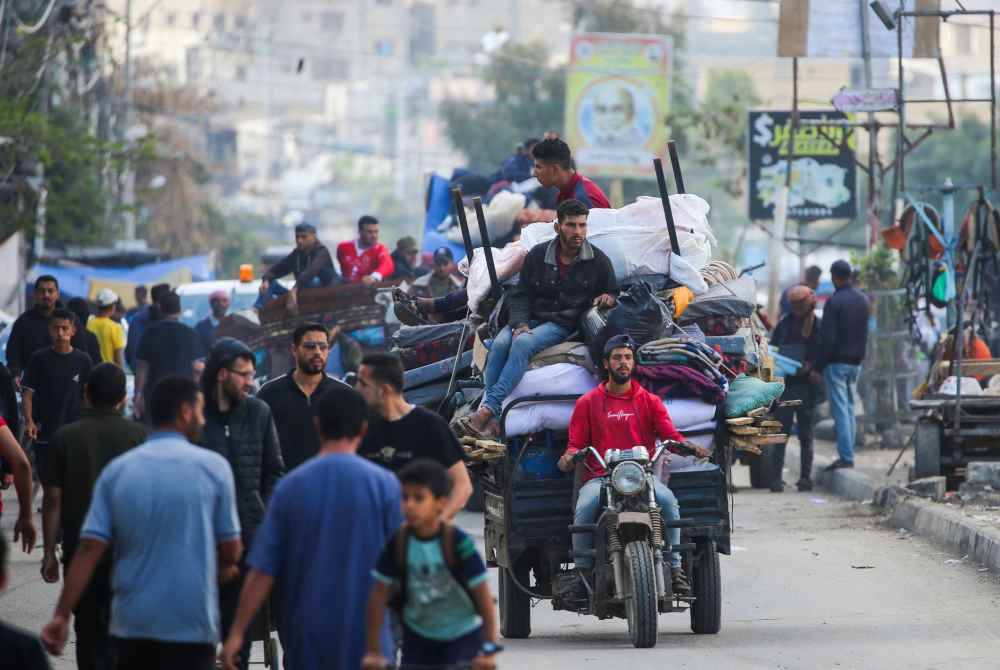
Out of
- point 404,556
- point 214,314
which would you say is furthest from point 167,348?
point 404,556

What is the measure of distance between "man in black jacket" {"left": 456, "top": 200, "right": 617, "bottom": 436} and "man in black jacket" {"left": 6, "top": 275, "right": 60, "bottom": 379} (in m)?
5.12

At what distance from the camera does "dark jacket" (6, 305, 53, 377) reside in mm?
15312

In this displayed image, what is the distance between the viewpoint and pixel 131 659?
6719 mm

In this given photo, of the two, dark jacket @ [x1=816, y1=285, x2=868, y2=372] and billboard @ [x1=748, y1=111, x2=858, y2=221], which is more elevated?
billboard @ [x1=748, y1=111, x2=858, y2=221]

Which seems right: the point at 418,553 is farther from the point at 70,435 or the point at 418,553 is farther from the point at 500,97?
the point at 500,97

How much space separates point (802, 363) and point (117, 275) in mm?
17850

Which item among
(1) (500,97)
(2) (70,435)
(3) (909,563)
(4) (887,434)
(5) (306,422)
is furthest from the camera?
(1) (500,97)

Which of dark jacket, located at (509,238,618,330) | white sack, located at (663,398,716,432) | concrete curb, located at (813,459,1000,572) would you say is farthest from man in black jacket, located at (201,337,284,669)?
concrete curb, located at (813,459,1000,572)

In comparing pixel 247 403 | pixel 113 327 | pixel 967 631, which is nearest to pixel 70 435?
pixel 247 403

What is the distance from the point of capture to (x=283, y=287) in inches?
816

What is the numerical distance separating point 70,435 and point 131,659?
6.48 ft

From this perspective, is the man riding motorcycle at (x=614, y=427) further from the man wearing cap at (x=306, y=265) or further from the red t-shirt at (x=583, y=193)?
the man wearing cap at (x=306, y=265)

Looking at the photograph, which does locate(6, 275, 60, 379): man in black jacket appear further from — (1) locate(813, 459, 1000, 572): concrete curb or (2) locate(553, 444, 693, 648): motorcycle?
(1) locate(813, 459, 1000, 572): concrete curb

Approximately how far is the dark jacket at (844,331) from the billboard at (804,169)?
1500cm
